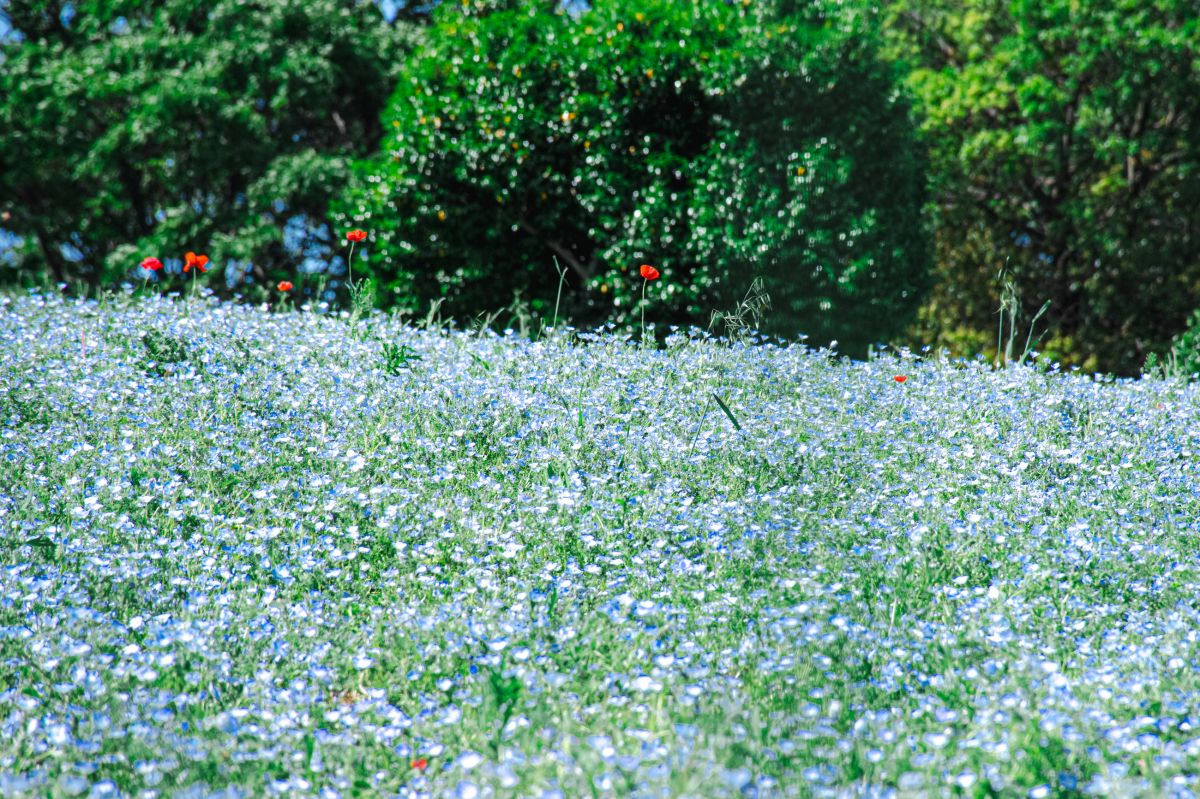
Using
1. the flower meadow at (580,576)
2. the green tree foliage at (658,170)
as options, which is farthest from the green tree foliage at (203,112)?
the flower meadow at (580,576)

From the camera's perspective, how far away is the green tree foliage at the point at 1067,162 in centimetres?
1252

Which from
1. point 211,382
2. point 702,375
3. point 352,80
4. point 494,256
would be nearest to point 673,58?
point 494,256

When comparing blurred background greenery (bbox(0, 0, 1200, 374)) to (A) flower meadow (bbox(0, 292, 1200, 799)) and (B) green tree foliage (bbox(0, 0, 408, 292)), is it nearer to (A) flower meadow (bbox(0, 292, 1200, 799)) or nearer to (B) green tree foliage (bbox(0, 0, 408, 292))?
(B) green tree foliage (bbox(0, 0, 408, 292))

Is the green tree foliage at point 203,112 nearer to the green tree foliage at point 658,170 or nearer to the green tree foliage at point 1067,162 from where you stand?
the green tree foliage at point 658,170

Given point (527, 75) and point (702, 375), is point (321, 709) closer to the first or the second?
point (702, 375)

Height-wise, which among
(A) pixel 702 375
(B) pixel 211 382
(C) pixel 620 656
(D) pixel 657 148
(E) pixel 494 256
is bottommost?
(C) pixel 620 656

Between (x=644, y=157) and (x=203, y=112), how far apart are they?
24.7 feet

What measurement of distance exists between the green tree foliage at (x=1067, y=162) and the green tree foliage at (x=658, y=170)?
13.8ft

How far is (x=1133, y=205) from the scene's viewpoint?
13828 mm

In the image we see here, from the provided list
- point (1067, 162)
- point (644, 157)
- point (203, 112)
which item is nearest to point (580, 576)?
point (644, 157)

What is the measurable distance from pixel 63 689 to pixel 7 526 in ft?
3.98

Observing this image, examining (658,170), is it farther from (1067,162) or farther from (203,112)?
(203,112)

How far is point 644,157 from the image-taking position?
30.3ft

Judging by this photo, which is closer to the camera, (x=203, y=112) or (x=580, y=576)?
(x=580, y=576)
